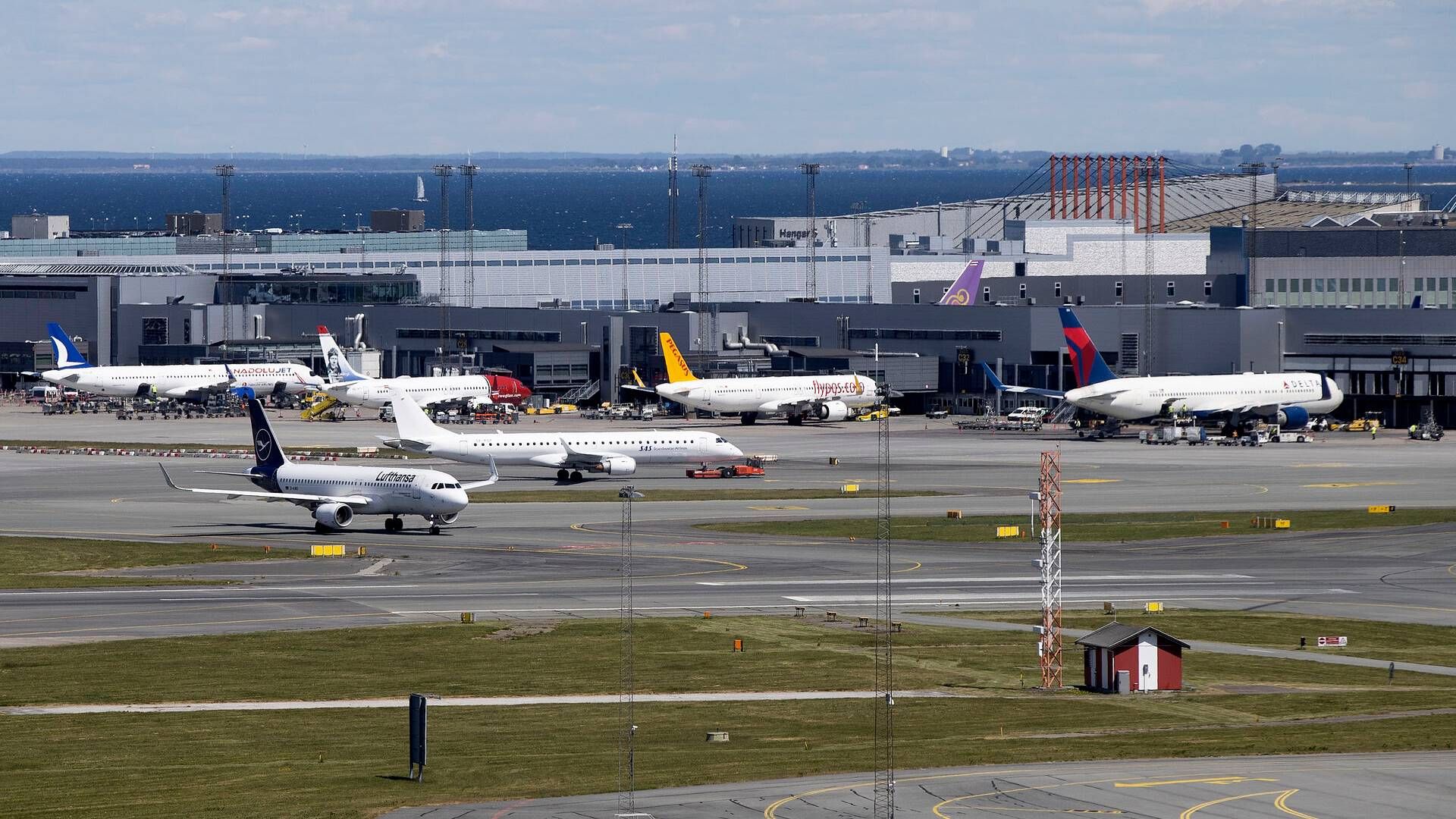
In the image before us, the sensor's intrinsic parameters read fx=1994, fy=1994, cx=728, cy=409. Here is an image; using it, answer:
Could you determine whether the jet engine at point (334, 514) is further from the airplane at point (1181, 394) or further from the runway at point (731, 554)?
the airplane at point (1181, 394)

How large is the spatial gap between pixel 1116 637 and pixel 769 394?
10319 cm

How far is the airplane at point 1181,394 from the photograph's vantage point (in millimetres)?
147625

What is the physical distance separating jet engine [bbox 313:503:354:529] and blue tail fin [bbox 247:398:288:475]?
3.52m

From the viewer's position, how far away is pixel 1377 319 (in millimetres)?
161500

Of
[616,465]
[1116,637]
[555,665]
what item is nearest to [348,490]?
[616,465]

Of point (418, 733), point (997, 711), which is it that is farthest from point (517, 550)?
point (418, 733)

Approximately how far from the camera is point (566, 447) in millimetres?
119250

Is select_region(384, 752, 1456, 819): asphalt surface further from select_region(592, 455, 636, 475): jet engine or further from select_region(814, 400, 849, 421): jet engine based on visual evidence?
select_region(814, 400, 849, 421): jet engine

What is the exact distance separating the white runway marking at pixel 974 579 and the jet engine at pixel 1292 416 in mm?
68836

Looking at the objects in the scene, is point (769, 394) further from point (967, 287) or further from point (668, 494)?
point (668, 494)

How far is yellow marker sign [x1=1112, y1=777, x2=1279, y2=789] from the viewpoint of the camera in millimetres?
44781

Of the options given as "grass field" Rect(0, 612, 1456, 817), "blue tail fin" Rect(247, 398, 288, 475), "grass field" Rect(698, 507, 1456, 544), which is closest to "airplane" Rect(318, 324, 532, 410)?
"blue tail fin" Rect(247, 398, 288, 475)

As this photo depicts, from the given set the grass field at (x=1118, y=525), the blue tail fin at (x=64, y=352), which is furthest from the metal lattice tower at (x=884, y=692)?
the blue tail fin at (x=64, y=352)

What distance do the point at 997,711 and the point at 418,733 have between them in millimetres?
17624
